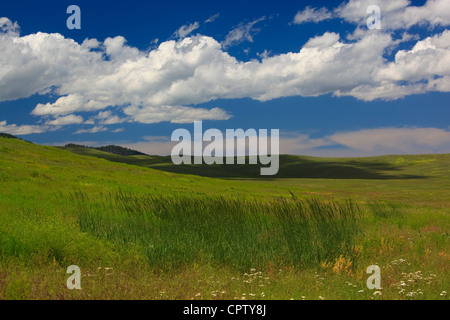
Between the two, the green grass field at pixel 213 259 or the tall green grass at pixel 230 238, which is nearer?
the green grass field at pixel 213 259

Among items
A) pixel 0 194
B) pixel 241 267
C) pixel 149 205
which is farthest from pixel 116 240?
pixel 0 194

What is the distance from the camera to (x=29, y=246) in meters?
9.58

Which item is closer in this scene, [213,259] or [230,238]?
[213,259]

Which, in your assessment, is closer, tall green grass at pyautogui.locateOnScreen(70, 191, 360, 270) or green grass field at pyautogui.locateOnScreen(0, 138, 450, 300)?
green grass field at pyautogui.locateOnScreen(0, 138, 450, 300)
